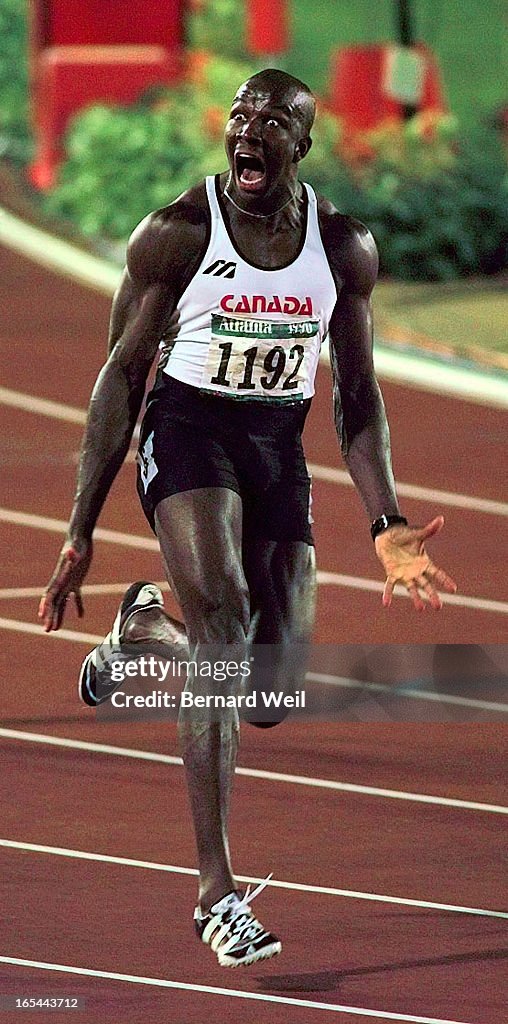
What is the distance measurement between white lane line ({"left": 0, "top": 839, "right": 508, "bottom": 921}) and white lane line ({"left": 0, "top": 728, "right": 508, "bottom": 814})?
3.22 feet

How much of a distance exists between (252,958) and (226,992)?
114mm

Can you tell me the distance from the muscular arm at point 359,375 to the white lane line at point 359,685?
2.52 meters

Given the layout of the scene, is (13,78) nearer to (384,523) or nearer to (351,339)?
(351,339)

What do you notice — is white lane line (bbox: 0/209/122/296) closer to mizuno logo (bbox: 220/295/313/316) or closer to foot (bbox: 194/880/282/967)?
mizuno logo (bbox: 220/295/313/316)

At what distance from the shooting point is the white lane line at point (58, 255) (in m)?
19.2

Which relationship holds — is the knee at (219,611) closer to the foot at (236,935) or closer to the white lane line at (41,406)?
the foot at (236,935)

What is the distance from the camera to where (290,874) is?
712cm

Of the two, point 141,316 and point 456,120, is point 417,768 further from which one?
point 456,120

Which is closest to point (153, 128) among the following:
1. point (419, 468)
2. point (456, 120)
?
point (456, 120)

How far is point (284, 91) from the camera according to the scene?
6371 millimetres

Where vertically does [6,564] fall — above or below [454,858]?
above

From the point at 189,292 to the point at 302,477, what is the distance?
672 mm

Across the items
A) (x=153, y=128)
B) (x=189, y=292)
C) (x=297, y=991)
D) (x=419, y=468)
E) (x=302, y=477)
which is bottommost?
(x=297, y=991)

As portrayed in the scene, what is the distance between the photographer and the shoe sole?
608 cm
